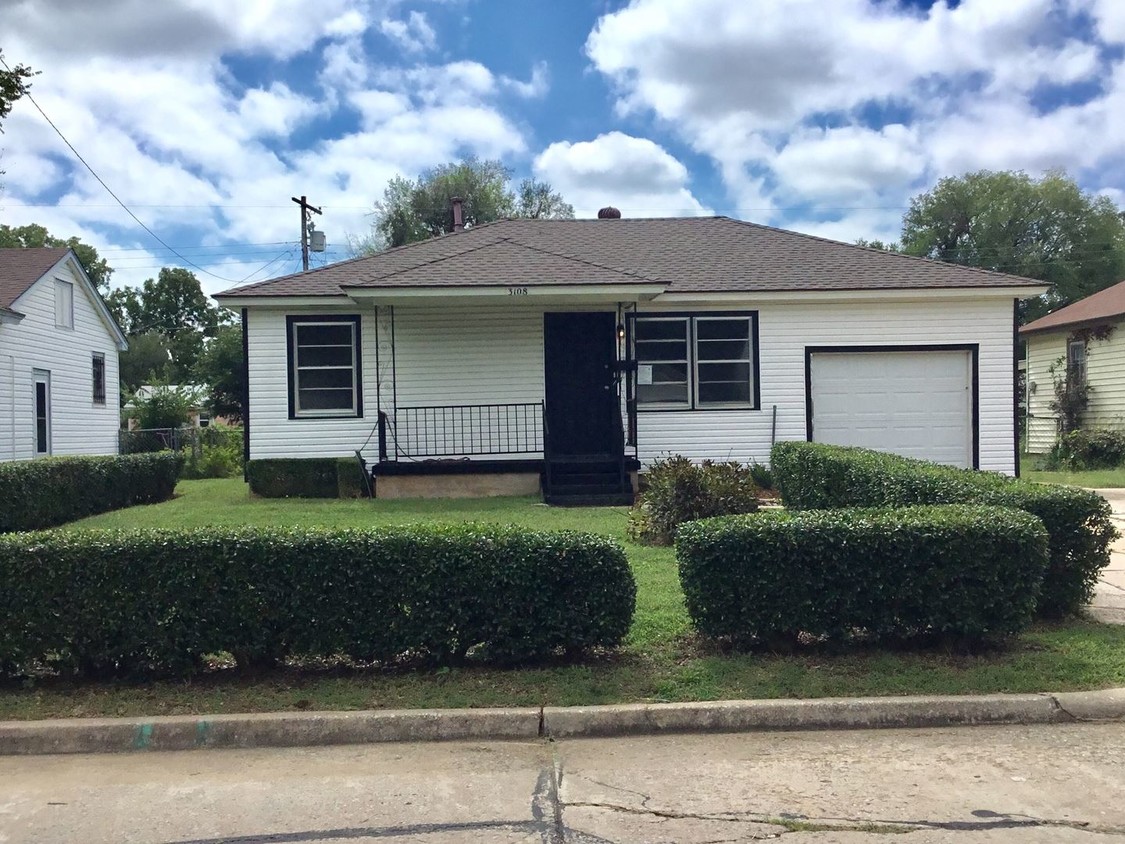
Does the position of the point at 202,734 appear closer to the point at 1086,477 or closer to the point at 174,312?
the point at 1086,477

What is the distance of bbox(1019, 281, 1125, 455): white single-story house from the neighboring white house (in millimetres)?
24958

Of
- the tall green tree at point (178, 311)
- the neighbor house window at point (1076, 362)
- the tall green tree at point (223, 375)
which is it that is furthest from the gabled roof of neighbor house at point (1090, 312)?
the tall green tree at point (178, 311)

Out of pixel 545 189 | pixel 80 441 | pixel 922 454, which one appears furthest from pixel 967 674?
pixel 545 189

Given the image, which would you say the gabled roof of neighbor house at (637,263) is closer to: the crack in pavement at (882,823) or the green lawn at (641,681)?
the green lawn at (641,681)

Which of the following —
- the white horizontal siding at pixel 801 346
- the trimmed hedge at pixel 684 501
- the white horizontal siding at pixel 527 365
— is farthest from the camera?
the white horizontal siding at pixel 801 346

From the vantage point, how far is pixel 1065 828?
373 centimetres

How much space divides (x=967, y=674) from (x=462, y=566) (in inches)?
114

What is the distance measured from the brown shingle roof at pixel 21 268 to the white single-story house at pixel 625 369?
10139 millimetres

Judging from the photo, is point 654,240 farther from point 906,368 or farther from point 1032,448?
point 1032,448

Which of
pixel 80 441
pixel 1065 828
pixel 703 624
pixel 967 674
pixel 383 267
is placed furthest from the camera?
pixel 80 441

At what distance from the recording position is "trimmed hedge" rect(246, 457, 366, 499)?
14344mm

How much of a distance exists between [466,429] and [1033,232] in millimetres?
38356

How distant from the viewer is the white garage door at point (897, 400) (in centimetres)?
1523

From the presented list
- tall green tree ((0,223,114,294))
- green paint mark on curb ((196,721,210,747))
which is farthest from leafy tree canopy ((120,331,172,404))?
green paint mark on curb ((196,721,210,747))
